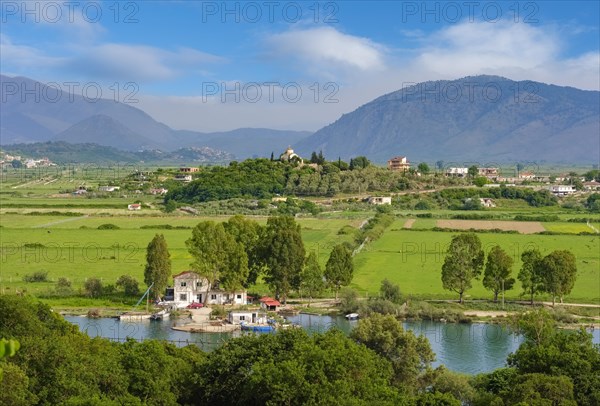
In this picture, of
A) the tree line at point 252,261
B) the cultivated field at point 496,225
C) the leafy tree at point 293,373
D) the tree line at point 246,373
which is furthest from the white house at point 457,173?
the leafy tree at point 293,373

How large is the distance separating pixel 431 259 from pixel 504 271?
11.4m

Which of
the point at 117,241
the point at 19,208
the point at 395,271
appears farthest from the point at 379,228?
the point at 19,208

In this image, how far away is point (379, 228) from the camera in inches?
2185

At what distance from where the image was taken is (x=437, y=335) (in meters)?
27.9

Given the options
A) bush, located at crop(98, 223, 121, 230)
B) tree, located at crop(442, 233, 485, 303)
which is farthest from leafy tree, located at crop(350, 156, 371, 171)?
tree, located at crop(442, 233, 485, 303)

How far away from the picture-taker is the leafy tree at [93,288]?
33.1 metres

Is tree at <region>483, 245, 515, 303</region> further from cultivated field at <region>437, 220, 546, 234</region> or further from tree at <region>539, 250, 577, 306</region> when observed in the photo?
cultivated field at <region>437, 220, 546, 234</region>

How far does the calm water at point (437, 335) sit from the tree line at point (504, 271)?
140 inches

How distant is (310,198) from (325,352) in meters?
65.0

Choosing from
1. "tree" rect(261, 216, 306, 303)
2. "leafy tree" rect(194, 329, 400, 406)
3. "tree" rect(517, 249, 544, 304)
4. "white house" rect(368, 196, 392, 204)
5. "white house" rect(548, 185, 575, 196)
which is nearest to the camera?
"leafy tree" rect(194, 329, 400, 406)

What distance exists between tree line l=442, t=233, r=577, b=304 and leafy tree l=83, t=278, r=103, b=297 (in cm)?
1561

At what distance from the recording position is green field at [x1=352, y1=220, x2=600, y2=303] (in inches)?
1378

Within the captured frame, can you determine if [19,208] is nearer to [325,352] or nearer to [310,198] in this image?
[310,198]

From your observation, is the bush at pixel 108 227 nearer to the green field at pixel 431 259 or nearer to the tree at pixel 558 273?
the green field at pixel 431 259
